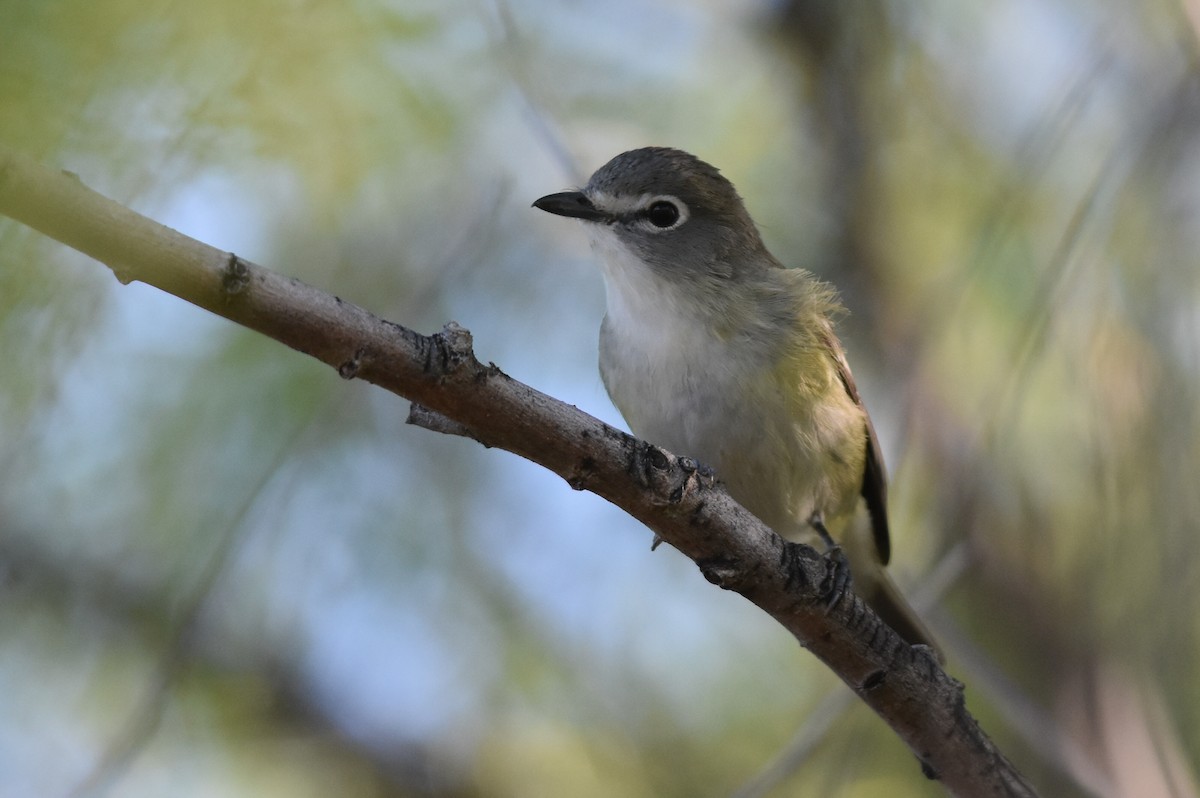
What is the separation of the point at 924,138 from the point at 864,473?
2.28 m

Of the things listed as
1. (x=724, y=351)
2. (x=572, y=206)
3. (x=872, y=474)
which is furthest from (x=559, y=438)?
(x=872, y=474)

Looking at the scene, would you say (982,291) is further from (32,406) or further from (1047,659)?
(32,406)

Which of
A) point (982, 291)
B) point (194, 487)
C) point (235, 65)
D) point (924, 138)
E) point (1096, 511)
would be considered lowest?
point (194, 487)

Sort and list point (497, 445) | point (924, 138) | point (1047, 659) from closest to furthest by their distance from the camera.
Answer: point (497, 445)
point (1047, 659)
point (924, 138)

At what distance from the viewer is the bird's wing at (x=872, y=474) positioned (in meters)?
4.10

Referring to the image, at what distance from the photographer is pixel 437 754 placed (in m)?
4.50

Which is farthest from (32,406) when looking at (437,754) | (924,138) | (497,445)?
(924,138)

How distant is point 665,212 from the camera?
13.5 ft

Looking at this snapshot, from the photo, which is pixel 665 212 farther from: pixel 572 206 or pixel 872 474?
pixel 872 474

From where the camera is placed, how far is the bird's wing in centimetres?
410

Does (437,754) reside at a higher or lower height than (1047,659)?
lower

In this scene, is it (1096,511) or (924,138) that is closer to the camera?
(1096,511)

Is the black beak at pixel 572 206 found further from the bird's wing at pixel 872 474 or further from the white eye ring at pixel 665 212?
the bird's wing at pixel 872 474

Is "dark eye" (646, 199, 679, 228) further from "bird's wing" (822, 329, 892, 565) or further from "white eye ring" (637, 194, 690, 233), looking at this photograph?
"bird's wing" (822, 329, 892, 565)
